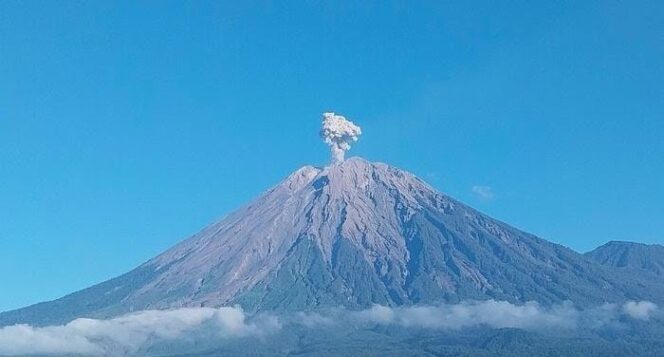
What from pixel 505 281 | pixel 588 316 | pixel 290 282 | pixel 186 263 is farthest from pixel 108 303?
pixel 588 316

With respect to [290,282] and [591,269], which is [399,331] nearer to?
[290,282]

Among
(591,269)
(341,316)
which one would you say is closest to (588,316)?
(591,269)

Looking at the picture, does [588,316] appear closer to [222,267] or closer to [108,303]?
[222,267]

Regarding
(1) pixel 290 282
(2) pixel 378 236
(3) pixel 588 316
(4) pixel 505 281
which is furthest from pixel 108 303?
(3) pixel 588 316

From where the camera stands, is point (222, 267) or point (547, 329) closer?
point (547, 329)

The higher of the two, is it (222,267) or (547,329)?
(222,267)

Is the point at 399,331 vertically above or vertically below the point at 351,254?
below

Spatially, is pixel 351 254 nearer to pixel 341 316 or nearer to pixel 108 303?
pixel 341 316

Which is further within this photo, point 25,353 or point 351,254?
point 351,254
